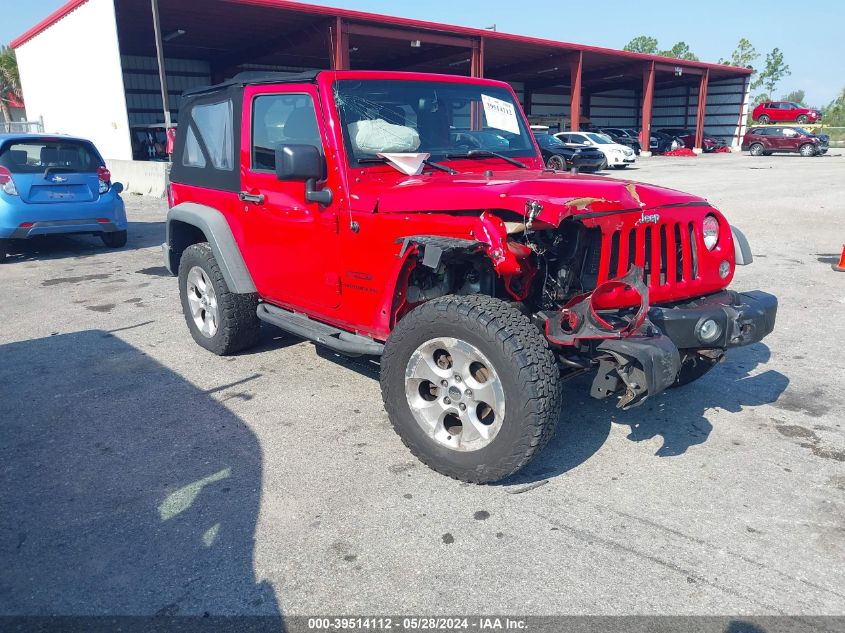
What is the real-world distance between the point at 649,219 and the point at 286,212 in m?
2.19

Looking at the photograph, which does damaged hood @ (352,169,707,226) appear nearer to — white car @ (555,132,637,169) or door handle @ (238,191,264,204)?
door handle @ (238,191,264,204)

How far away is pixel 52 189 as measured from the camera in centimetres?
907

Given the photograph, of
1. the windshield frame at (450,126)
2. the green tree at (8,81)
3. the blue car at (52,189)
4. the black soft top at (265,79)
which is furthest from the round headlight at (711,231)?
the green tree at (8,81)

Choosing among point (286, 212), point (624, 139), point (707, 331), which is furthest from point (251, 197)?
point (624, 139)

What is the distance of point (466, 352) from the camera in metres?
3.14

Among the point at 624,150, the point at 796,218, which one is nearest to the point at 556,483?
the point at 796,218

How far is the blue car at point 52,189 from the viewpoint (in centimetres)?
881

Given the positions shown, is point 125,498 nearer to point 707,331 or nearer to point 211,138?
point 211,138

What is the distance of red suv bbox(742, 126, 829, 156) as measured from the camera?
32.4 m

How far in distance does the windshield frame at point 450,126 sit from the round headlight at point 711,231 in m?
1.35

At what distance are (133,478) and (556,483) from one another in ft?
7.07

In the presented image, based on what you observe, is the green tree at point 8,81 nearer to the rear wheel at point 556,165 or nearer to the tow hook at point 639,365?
the rear wheel at point 556,165

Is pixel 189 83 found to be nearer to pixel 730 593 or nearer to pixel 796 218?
pixel 796 218

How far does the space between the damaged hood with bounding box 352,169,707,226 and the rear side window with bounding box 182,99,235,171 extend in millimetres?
1505
